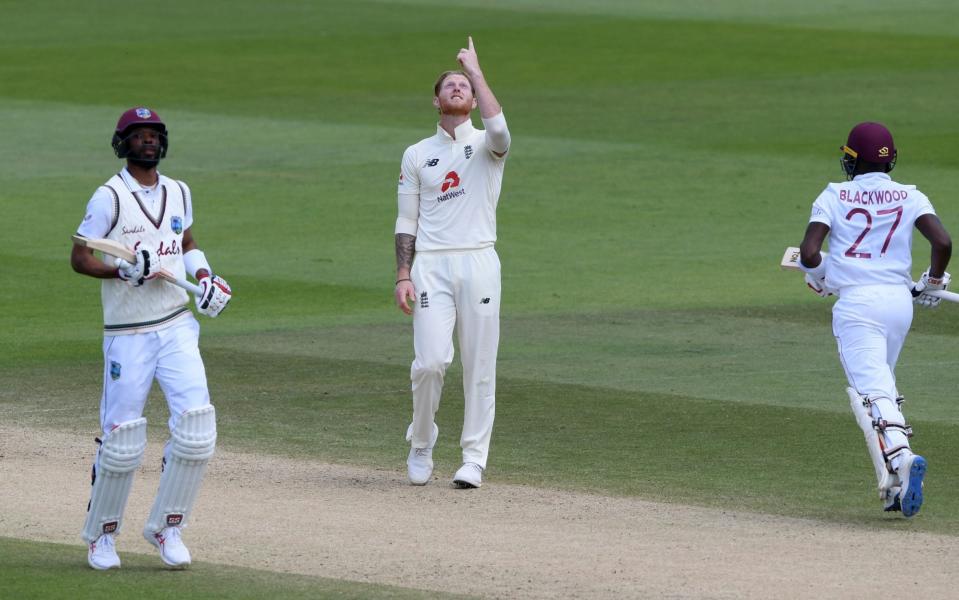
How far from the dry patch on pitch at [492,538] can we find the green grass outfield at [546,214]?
0.45 metres

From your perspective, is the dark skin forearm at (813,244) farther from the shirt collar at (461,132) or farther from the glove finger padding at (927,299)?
the shirt collar at (461,132)

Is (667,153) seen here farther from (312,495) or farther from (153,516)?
(153,516)

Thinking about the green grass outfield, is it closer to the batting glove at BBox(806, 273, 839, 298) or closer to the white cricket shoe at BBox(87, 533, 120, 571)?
the white cricket shoe at BBox(87, 533, 120, 571)

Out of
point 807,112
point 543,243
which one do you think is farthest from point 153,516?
point 807,112

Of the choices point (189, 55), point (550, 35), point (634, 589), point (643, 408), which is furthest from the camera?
point (550, 35)

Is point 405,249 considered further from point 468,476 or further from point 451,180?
point 468,476

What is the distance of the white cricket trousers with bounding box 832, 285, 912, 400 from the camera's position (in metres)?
10.4

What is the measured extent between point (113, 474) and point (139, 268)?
0.97 metres

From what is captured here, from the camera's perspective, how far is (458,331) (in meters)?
11.5

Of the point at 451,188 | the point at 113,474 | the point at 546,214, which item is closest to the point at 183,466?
the point at 113,474

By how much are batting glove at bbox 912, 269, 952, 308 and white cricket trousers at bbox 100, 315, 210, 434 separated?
3962 millimetres

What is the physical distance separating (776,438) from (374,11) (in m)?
34.6

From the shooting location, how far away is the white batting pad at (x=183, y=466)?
9.17 metres

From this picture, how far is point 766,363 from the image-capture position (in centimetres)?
1561
